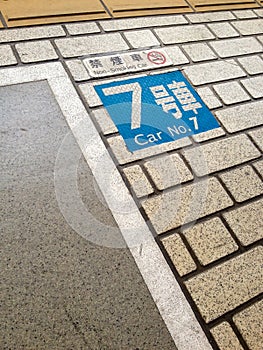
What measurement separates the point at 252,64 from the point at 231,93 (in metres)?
0.45

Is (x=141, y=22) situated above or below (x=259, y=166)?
above

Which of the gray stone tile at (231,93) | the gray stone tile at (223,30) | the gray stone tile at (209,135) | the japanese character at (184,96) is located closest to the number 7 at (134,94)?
the japanese character at (184,96)

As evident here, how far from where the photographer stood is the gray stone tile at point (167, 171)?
5.93 feet

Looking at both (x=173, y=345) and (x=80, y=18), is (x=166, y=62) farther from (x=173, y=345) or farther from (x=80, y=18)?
(x=173, y=345)

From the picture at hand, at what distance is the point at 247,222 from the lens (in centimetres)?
176

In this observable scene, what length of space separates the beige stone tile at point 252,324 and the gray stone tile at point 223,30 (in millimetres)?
2075

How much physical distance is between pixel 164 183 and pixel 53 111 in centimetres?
76

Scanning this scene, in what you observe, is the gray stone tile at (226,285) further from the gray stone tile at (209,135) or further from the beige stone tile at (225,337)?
the gray stone tile at (209,135)

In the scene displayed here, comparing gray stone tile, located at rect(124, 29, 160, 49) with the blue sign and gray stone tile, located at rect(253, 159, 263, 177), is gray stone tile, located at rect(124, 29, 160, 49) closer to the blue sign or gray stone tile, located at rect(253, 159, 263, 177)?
the blue sign

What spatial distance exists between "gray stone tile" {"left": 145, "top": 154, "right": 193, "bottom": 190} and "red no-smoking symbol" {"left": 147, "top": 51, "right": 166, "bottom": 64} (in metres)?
0.81

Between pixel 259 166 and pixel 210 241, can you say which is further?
pixel 259 166

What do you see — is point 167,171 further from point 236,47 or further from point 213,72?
point 236,47

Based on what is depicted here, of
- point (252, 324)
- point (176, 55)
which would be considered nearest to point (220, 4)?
point (176, 55)

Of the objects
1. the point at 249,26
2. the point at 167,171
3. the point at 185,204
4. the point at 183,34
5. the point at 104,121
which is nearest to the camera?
the point at 185,204
